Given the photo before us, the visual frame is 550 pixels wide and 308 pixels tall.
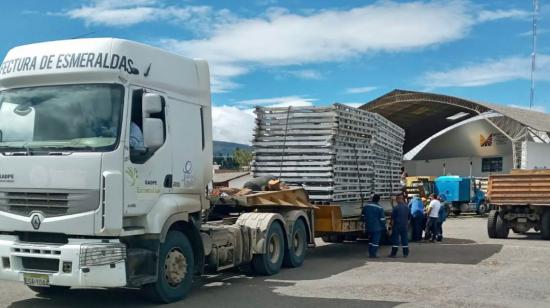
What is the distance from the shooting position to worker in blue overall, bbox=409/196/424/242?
1838 centimetres

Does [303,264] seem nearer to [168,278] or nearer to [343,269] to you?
[343,269]

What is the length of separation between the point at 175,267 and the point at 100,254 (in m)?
1.52

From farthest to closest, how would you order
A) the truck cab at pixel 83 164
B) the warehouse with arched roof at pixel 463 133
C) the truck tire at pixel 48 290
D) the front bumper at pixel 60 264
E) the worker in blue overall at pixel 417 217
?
the warehouse with arched roof at pixel 463 133
the worker in blue overall at pixel 417 217
the truck tire at pixel 48 290
the truck cab at pixel 83 164
the front bumper at pixel 60 264

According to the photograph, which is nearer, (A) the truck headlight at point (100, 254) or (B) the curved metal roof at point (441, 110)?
(A) the truck headlight at point (100, 254)

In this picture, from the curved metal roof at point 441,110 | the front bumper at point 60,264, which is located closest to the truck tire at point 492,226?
the front bumper at point 60,264

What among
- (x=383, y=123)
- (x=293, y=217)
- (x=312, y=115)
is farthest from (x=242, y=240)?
(x=383, y=123)

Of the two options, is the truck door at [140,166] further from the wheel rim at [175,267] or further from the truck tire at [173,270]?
the wheel rim at [175,267]

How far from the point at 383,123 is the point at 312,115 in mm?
3310

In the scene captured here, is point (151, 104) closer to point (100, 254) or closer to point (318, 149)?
point (100, 254)

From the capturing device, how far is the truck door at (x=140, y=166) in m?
7.59

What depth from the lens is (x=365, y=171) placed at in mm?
14828

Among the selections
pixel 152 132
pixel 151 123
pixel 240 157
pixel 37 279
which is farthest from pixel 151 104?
pixel 240 157

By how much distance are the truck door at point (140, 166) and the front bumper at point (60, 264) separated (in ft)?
1.97

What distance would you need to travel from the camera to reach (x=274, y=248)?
457 inches
